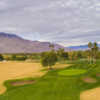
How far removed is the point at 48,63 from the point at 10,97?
114 feet

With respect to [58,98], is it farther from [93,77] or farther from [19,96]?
[93,77]

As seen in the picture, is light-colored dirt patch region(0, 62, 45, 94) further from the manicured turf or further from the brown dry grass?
the manicured turf

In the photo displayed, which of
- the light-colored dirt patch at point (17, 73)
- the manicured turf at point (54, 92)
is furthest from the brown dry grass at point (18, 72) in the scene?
the manicured turf at point (54, 92)

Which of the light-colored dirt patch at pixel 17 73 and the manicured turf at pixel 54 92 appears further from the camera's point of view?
the light-colored dirt patch at pixel 17 73

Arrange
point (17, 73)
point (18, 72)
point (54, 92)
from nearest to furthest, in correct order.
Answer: point (54, 92), point (17, 73), point (18, 72)

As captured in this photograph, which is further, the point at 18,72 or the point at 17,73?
the point at 18,72

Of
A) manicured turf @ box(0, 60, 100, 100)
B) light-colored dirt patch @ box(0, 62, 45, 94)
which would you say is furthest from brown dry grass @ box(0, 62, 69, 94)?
manicured turf @ box(0, 60, 100, 100)

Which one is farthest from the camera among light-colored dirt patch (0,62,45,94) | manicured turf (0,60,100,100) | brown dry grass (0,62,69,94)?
brown dry grass (0,62,69,94)

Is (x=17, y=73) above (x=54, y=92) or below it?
below

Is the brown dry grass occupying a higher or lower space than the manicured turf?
lower

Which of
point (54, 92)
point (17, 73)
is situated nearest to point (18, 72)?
point (17, 73)

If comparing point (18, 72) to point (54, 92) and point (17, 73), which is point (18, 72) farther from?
point (54, 92)

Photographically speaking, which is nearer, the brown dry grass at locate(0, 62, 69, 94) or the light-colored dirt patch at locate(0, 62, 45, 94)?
the light-colored dirt patch at locate(0, 62, 45, 94)

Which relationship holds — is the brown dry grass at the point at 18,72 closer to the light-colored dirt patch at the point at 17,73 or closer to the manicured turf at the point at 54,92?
the light-colored dirt patch at the point at 17,73
